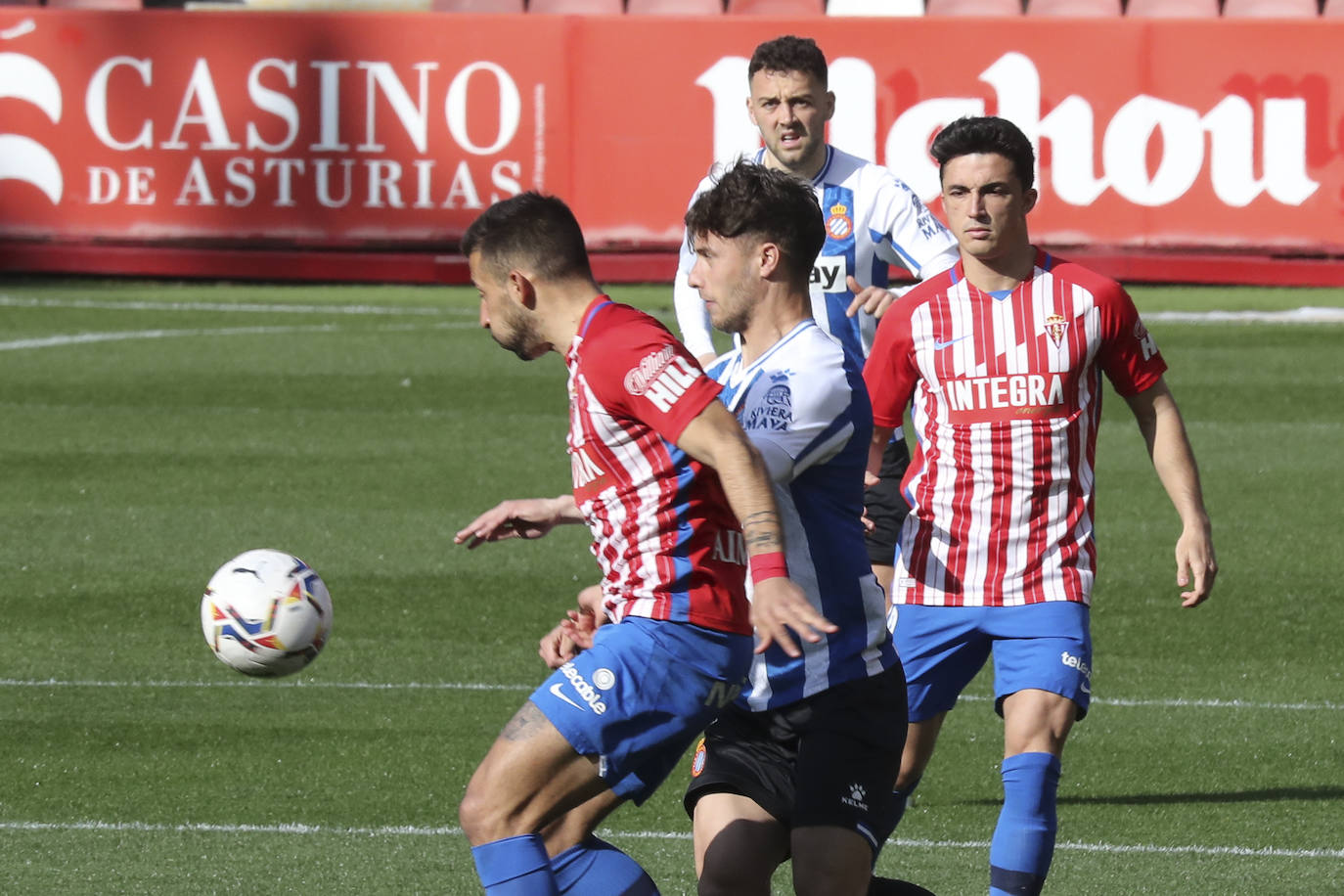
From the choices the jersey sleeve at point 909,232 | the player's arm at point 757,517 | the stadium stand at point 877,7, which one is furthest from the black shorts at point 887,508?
the stadium stand at point 877,7

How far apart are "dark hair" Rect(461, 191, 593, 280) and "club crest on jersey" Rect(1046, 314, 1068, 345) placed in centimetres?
147

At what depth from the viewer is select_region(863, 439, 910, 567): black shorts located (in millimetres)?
7449

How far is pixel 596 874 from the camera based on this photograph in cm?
462

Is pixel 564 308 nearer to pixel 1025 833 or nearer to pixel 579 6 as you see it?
pixel 1025 833

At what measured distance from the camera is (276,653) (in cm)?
589

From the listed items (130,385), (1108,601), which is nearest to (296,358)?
(130,385)

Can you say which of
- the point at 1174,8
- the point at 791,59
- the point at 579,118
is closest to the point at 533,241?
the point at 791,59

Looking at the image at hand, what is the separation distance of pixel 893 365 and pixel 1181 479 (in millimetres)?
794

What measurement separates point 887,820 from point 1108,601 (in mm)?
5106

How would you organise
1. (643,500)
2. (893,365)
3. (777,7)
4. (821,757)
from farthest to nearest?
(777,7)
(893,365)
(821,757)
(643,500)

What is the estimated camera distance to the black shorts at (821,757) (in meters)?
4.75

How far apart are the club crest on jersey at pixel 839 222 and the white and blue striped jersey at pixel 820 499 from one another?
7.96ft

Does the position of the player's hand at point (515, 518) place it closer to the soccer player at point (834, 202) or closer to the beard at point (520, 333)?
the beard at point (520, 333)

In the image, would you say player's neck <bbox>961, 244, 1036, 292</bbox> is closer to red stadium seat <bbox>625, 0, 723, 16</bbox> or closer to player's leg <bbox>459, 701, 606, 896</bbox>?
player's leg <bbox>459, 701, 606, 896</bbox>
